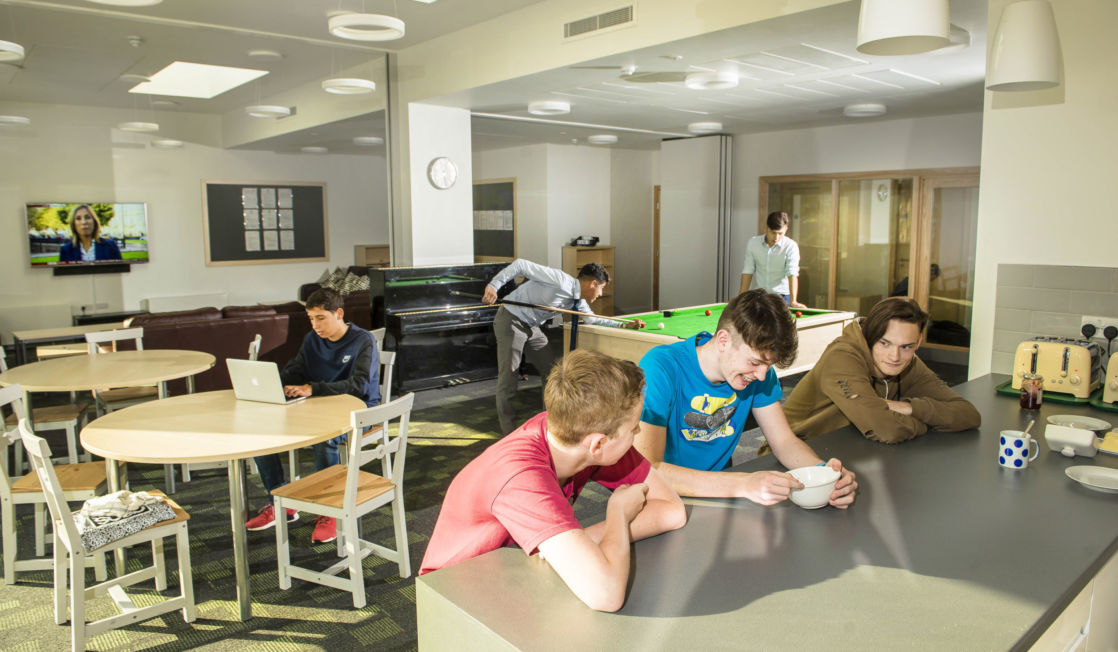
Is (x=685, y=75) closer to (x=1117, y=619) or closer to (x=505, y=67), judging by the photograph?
(x=505, y=67)

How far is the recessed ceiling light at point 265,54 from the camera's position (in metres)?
5.95

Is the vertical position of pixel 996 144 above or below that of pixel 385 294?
above

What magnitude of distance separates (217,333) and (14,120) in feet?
6.07

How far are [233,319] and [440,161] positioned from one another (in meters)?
2.40

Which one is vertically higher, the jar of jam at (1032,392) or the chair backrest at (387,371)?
the jar of jam at (1032,392)

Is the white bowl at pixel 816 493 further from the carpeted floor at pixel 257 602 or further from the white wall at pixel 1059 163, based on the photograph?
the white wall at pixel 1059 163

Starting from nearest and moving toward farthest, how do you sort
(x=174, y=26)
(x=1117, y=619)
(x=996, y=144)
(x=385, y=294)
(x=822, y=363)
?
(x=1117, y=619) → (x=822, y=363) → (x=996, y=144) → (x=174, y=26) → (x=385, y=294)

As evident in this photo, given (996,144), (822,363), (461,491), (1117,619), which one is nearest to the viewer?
(461,491)

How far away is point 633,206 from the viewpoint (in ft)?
35.0

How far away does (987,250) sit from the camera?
10.5 ft

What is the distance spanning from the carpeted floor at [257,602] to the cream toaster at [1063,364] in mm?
1886

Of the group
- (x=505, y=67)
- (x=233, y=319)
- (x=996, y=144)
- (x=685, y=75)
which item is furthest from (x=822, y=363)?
(x=233, y=319)

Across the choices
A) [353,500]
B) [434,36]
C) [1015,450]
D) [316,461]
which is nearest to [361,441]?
[353,500]

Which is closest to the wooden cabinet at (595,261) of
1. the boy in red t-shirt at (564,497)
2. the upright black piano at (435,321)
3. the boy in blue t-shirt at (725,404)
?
the upright black piano at (435,321)
